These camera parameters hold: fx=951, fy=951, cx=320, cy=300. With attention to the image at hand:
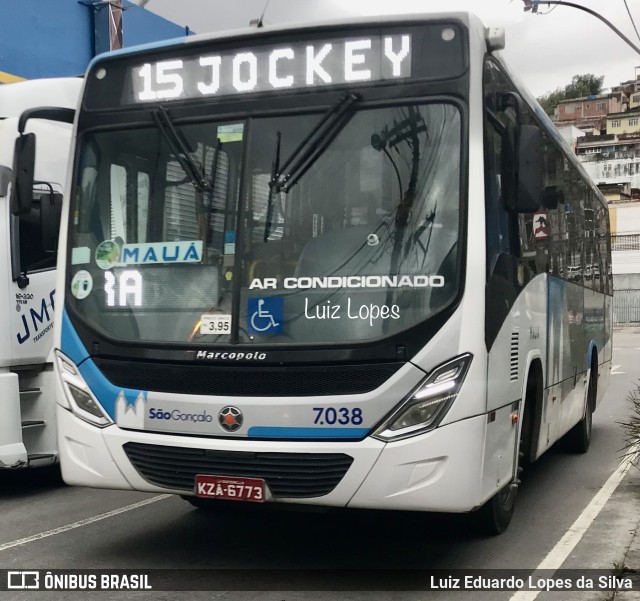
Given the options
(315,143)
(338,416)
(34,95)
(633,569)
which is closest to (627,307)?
(34,95)

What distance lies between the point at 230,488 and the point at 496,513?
1.98 m

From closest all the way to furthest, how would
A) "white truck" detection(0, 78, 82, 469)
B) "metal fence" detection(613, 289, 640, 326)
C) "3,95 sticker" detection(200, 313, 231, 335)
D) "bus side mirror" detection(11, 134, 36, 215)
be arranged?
"3,95 sticker" detection(200, 313, 231, 335) < "bus side mirror" detection(11, 134, 36, 215) < "white truck" detection(0, 78, 82, 469) < "metal fence" detection(613, 289, 640, 326)

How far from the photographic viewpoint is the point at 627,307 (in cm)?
5297

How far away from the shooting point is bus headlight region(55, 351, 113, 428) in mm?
5680

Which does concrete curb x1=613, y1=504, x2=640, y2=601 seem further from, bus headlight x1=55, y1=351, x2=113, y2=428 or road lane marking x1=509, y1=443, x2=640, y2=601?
A: bus headlight x1=55, y1=351, x2=113, y2=428

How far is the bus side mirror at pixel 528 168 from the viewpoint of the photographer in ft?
18.1

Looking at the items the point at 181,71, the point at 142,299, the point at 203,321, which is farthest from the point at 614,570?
the point at 181,71

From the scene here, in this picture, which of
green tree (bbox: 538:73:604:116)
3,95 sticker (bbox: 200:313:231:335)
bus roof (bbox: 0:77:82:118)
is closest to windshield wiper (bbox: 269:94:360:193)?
3,95 sticker (bbox: 200:313:231:335)

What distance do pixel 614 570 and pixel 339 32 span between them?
358 centimetres

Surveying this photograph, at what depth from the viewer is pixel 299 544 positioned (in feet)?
20.7

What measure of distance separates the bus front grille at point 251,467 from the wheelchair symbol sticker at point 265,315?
0.69 meters

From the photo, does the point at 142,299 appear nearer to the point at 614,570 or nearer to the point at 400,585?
the point at 400,585

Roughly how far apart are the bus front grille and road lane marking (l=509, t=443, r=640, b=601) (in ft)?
3.92

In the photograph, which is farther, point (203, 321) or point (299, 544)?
point (299, 544)
